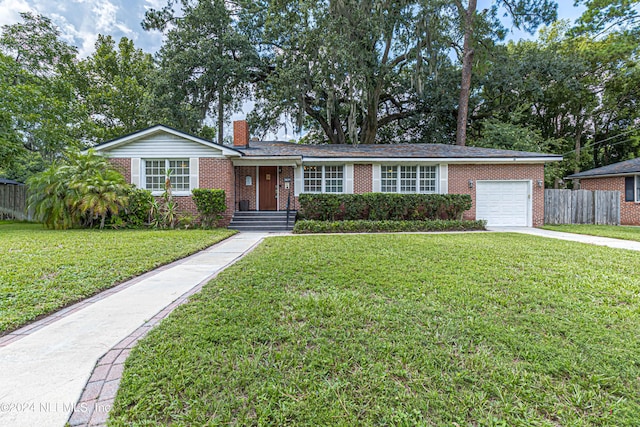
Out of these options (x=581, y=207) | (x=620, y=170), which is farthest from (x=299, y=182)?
(x=620, y=170)

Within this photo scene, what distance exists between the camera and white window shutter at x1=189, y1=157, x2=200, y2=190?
35.5ft

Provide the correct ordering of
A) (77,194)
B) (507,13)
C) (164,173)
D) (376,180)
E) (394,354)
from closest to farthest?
(394,354) → (77,194) → (164,173) → (376,180) → (507,13)

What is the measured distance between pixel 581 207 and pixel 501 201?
3.97 m

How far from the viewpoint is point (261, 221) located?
10.9m

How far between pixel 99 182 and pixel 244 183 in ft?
16.3

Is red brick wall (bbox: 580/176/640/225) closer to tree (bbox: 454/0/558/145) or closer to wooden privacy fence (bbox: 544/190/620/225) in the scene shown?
wooden privacy fence (bbox: 544/190/620/225)

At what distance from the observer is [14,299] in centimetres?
311

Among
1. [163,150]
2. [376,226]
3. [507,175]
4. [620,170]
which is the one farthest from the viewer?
[620,170]

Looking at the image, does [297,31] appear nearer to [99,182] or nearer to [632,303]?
[99,182]

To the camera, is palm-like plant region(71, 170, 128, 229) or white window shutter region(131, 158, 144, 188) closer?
palm-like plant region(71, 170, 128, 229)

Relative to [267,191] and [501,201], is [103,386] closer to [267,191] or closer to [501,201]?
[267,191]

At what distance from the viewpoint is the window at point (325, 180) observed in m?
12.2

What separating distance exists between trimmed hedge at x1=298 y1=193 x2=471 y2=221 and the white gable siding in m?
4.13

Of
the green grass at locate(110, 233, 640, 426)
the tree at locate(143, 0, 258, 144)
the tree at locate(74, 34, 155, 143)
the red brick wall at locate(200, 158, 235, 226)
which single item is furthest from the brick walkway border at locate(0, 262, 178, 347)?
the tree at locate(74, 34, 155, 143)
